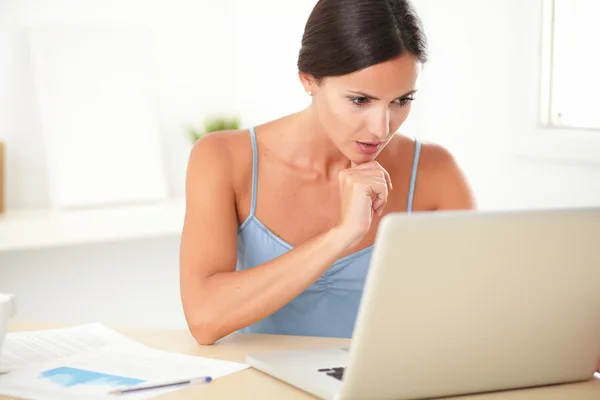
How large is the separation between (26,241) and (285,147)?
1293 millimetres

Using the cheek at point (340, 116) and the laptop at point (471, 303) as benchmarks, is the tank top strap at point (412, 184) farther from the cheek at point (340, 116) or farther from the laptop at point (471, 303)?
the laptop at point (471, 303)

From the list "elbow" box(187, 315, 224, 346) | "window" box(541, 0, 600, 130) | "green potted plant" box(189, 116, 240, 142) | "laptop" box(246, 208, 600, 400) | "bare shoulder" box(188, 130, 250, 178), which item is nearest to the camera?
"laptop" box(246, 208, 600, 400)

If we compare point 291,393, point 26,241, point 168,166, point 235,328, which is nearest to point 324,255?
point 235,328

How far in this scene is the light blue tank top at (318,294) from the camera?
1949 mm

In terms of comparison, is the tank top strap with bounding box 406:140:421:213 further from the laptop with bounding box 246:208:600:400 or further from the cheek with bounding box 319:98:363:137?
the laptop with bounding box 246:208:600:400

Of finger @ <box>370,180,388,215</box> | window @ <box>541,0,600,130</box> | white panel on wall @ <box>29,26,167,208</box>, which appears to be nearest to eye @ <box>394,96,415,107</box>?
finger @ <box>370,180,388,215</box>

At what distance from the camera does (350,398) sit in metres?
1.19

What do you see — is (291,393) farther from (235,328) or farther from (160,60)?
(160,60)

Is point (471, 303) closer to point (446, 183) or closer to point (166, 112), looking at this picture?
point (446, 183)

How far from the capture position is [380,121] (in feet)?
5.47

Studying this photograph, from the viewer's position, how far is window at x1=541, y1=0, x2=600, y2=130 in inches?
118

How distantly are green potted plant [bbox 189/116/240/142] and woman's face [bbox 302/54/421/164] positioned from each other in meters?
1.81

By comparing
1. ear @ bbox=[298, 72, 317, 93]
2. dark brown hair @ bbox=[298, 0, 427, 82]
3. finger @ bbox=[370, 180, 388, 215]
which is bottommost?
finger @ bbox=[370, 180, 388, 215]

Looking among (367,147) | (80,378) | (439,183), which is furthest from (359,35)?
(80,378)
